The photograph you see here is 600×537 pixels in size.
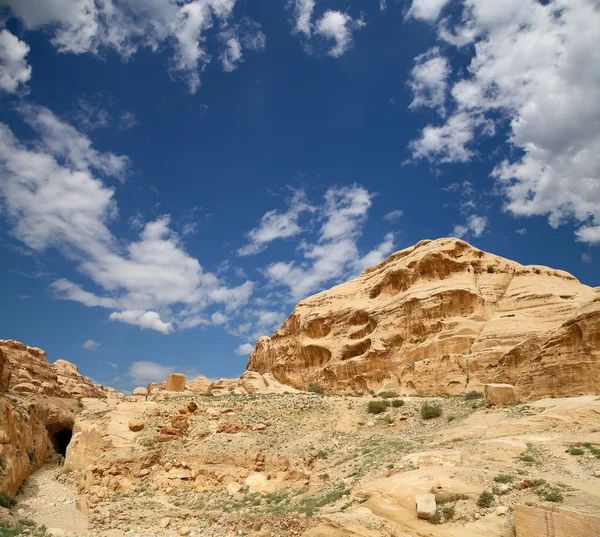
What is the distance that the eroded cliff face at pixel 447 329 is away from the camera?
63.5 feet

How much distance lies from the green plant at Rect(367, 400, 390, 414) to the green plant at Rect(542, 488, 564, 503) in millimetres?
15279

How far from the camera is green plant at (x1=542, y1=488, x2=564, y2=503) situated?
8.96 m

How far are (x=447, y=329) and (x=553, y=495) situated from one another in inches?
974

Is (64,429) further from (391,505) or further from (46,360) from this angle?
(391,505)

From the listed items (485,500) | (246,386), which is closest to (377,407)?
(485,500)

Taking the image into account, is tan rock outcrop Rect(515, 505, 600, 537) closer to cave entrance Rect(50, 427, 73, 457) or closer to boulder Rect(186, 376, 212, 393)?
cave entrance Rect(50, 427, 73, 457)

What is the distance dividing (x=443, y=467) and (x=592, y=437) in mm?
4346

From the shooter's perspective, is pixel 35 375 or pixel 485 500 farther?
pixel 35 375

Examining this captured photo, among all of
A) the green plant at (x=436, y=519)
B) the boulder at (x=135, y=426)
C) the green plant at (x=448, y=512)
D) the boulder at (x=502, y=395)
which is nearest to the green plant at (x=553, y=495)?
the green plant at (x=448, y=512)

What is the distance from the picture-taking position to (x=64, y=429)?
32.3 meters

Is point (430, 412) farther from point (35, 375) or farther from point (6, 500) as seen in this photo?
point (35, 375)

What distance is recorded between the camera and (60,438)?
3344 cm

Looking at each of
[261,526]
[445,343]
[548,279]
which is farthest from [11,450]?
[548,279]

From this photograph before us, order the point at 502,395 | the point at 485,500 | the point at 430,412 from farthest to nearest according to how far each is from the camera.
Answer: the point at 430,412, the point at 502,395, the point at 485,500
